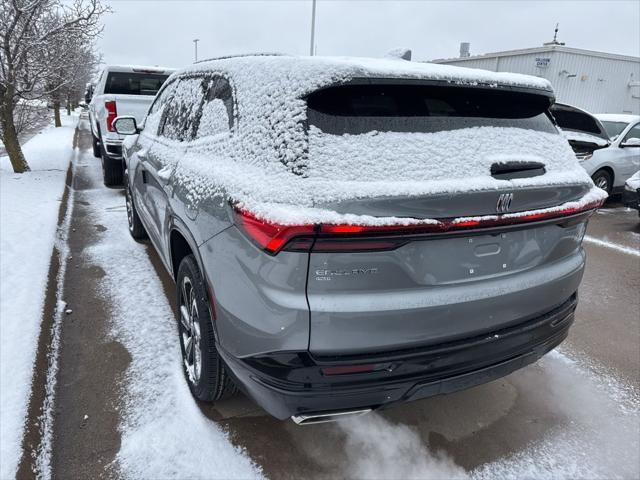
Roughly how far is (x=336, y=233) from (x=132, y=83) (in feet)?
28.0

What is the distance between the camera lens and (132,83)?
8773 millimetres

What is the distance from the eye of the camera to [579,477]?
2271mm

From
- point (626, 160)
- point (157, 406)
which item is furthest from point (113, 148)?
point (626, 160)

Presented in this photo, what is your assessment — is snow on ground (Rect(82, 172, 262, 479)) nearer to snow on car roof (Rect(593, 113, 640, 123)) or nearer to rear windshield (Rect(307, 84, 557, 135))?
rear windshield (Rect(307, 84, 557, 135))

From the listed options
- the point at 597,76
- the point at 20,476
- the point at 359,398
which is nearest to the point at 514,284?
the point at 359,398

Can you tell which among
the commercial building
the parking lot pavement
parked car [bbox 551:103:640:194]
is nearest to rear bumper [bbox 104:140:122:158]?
the parking lot pavement

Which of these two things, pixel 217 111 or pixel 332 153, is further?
pixel 217 111

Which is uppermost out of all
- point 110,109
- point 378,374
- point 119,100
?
point 119,100

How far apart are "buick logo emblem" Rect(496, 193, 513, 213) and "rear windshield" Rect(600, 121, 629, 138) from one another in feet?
29.4

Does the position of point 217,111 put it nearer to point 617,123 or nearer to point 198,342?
point 198,342

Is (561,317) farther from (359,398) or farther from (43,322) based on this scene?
(43,322)

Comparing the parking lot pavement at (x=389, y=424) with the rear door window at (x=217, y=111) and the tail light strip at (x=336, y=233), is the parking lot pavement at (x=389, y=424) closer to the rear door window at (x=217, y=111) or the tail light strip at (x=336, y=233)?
the tail light strip at (x=336, y=233)

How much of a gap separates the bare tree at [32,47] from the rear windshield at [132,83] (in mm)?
1086

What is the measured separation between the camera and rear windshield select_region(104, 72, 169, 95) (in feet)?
28.1
